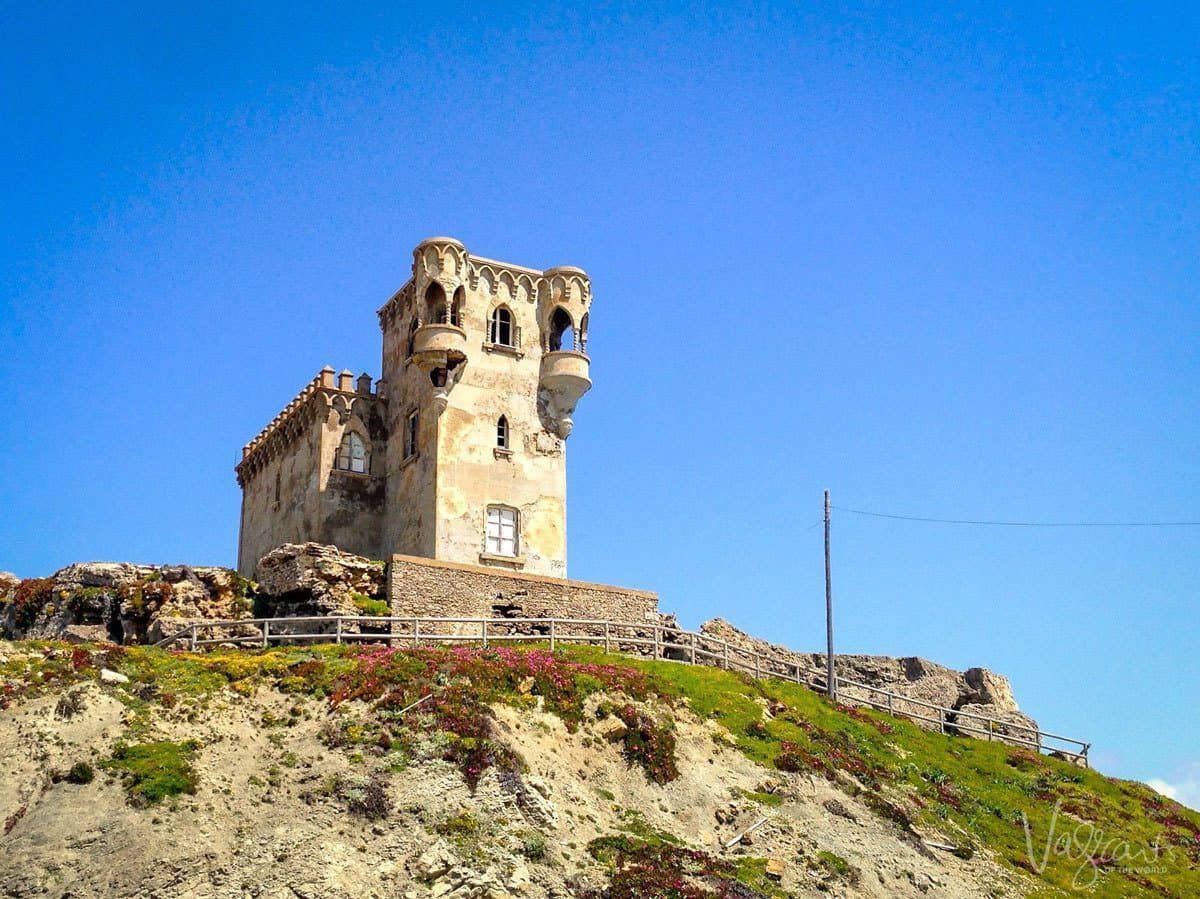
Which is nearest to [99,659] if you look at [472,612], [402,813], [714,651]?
[402,813]

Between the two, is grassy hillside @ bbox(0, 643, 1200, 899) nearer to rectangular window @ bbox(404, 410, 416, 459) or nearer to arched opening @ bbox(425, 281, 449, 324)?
rectangular window @ bbox(404, 410, 416, 459)

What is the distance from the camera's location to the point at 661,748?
39.9 m

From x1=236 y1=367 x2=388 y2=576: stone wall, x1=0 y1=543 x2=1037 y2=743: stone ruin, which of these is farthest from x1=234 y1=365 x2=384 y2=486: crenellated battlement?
x1=0 y1=543 x2=1037 y2=743: stone ruin

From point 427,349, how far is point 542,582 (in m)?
11.1

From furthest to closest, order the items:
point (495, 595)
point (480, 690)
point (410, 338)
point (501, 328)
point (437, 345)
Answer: point (501, 328), point (410, 338), point (437, 345), point (495, 595), point (480, 690)

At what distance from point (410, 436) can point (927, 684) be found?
22434 mm

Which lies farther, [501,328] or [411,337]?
[501,328]

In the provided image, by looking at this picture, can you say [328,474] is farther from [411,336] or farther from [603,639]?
[603,639]

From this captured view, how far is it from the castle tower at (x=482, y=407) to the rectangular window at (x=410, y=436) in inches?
1.9

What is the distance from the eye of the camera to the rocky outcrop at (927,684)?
5519 centimetres

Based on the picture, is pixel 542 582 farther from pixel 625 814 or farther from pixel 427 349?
pixel 625 814

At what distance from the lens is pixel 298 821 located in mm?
32938

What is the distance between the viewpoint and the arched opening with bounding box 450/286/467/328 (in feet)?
193

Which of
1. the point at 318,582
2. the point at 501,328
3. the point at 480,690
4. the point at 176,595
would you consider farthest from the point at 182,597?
the point at 501,328
